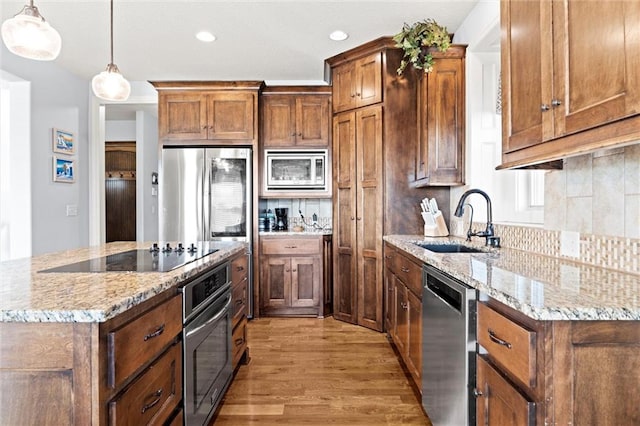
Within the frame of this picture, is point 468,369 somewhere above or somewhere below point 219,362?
above

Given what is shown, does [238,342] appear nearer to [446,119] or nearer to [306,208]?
[446,119]

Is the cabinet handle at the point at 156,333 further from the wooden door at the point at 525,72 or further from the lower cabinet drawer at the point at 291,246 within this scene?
the lower cabinet drawer at the point at 291,246

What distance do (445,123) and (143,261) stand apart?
7.73 feet

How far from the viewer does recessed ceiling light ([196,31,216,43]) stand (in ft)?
11.0

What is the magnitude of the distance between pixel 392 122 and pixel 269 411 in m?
2.48

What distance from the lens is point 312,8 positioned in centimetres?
291

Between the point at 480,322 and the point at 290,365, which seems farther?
the point at 290,365

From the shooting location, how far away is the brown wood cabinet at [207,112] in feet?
13.6

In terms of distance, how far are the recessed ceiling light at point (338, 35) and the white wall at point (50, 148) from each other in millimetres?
2973

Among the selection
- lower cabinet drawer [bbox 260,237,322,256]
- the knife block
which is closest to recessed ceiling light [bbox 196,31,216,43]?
lower cabinet drawer [bbox 260,237,322,256]

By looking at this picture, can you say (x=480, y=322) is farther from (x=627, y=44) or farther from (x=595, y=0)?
(x=595, y=0)

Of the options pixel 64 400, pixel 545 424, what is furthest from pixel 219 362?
pixel 545 424

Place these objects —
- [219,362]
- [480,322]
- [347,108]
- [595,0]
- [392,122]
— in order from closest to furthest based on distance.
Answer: [595,0] → [480,322] → [219,362] → [392,122] → [347,108]

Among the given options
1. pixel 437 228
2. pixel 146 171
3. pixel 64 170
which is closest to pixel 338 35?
pixel 437 228
